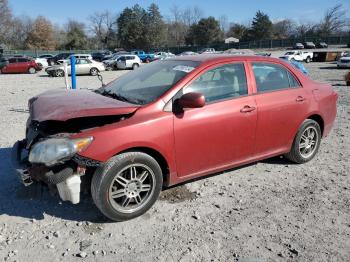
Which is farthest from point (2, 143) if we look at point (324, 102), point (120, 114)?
point (324, 102)

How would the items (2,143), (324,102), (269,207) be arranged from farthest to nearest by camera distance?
(2,143)
(324,102)
(269,207)

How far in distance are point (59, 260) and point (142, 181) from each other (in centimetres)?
114

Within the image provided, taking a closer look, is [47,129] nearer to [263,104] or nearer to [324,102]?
[263,104]

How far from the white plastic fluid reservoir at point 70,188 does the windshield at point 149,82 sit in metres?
1.10

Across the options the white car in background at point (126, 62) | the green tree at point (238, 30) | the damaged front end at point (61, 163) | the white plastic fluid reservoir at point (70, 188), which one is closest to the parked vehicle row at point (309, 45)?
the green tree at point (238, 30)

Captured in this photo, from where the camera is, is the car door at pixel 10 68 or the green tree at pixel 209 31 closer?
the car door at pixel 10 68

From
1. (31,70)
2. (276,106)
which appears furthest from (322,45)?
(276,106)

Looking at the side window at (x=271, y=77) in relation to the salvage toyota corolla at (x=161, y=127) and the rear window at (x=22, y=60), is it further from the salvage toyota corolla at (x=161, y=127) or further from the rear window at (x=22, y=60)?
the rear window at (x=22, y=60)

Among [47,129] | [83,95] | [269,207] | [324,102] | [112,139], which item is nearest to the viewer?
[112,139]

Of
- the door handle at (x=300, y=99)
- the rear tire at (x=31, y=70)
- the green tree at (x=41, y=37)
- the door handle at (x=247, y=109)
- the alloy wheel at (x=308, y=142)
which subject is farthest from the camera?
the green tree at (x=41, y=37)

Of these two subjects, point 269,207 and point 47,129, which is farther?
point 269,207

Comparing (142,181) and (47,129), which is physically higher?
(47,129)

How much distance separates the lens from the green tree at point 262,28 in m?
95.9

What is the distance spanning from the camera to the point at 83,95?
4.68m
